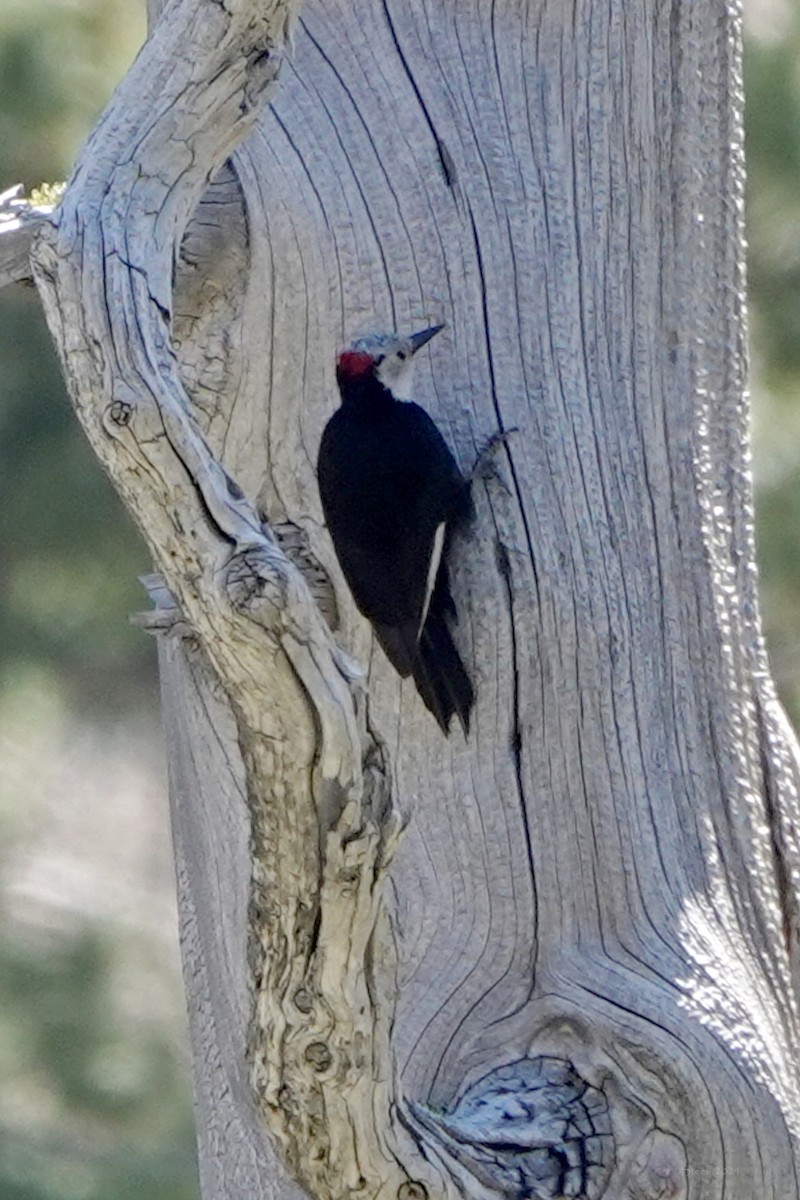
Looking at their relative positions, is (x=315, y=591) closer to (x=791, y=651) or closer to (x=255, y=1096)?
(x=255, y=1096)

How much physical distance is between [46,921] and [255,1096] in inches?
196

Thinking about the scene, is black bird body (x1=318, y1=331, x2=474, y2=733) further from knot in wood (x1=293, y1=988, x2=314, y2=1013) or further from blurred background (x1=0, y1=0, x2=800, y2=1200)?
blurred background (x1=0, y1=0, x2=800, y2=1200)

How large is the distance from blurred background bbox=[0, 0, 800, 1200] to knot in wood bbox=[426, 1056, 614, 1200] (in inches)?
125

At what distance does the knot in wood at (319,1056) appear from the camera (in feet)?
6.05

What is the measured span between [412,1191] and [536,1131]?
0.27 meters

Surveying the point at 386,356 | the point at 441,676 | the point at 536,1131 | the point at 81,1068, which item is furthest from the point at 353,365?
the point at 81,1068

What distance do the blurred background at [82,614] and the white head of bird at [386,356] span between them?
278 centimetres

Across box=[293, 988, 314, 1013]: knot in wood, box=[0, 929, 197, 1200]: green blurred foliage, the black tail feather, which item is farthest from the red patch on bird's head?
box=[0, 929, 197, 1200]: green blurred foliage

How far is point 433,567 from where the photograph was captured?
257cm

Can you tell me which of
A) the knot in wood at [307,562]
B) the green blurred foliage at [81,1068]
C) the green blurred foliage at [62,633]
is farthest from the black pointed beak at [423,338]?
the green blurred foliage at [81,1068]

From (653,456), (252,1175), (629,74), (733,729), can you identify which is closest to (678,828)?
(733,729)

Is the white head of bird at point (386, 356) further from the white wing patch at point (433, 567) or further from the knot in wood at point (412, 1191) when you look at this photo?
the knot in wood at point (412, 1191)

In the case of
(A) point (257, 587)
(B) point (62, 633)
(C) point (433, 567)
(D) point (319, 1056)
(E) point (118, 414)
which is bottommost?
(D) point (319, 1056)

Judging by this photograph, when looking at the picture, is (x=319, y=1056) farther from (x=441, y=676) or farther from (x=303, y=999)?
(x=441, y=676)
